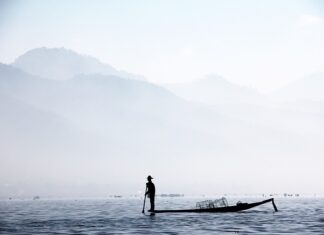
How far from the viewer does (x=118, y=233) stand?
26641 mm

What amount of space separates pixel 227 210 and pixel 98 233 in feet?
63.6

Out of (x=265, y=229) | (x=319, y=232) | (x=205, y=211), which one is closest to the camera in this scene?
(x=319, y=232)

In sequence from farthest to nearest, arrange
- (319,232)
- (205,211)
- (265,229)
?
(205,211)
(265,229)
(319,232)

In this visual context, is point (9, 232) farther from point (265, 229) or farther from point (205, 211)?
point (205, 211)

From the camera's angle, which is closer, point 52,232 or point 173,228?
point 52,232

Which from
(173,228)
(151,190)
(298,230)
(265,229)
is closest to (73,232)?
(173,228)

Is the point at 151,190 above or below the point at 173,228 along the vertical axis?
above

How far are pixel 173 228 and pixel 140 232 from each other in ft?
10.2

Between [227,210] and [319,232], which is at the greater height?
[227,210]

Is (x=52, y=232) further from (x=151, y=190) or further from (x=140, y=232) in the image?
(x=151, y=190)

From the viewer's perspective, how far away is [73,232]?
27359 mm

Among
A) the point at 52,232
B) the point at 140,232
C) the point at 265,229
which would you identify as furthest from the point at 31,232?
the point at 265,229

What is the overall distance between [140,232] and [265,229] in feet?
24.5

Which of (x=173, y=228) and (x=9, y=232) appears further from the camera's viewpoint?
(x=173, y=228)
